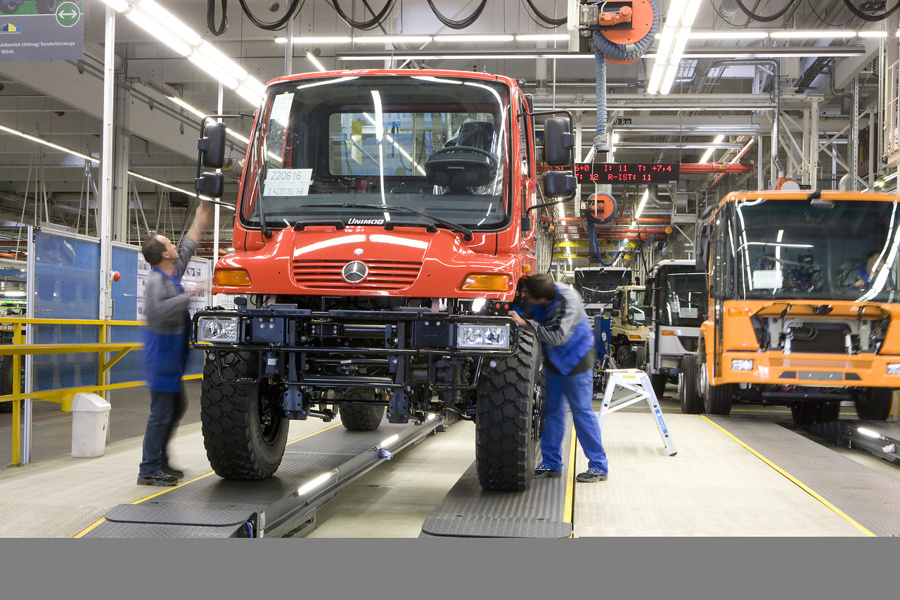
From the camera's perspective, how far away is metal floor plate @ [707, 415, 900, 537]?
496cm

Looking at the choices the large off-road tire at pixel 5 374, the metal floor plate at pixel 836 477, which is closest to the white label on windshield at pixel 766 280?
the metal floor plate at pixel 836 477

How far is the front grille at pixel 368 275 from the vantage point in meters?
4.57

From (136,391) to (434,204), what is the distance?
41.0 ft

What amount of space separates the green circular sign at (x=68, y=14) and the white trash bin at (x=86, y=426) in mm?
3563

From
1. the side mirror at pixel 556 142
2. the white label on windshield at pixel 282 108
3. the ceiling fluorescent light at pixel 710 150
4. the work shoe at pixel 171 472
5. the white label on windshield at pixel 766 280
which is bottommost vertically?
the work shoe at pixel 171 472

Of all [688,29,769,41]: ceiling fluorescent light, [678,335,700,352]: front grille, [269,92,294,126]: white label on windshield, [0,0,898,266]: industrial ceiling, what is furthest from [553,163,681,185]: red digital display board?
[269,92,294,126]: white label on windshield

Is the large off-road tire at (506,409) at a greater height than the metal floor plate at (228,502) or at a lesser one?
greater

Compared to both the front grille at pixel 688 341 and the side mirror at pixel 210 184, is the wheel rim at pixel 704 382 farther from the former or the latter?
the side mirror at pixel 210 184

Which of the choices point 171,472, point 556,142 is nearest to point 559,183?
point 556,142

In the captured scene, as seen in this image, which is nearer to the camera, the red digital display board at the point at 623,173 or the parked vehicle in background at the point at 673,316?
the parked vehicle in background at the point at 673,316

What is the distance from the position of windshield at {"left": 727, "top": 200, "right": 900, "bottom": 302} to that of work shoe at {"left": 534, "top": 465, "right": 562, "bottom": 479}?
4111mm

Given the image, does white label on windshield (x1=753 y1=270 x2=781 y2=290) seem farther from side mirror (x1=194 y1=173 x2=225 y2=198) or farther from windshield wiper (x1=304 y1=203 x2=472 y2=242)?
side mirror (x1=194 y1=173 x2=225 y2=198)

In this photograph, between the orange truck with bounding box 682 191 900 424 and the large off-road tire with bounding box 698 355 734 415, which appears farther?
the large off-road tire with bounding box 698 355 734 415

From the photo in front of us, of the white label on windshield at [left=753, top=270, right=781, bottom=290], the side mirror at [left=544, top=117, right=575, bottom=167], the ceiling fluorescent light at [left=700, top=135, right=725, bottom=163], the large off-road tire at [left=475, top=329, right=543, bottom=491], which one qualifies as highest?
the ceiling fluorescent light at [left=700, top=135, right=725, bottom=163]
